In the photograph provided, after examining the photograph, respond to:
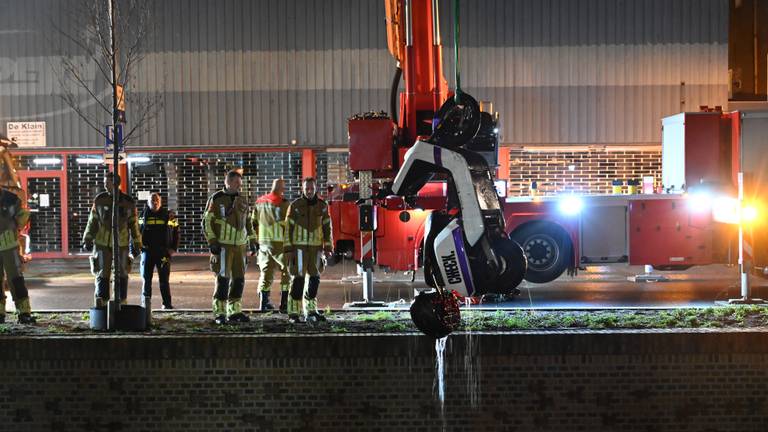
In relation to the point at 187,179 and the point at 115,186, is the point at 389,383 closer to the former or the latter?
the point at 115,186

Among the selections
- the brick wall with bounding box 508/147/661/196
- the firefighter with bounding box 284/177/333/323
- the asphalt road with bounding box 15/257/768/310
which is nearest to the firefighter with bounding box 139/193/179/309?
the asphalt road with bounding box 15/257/768/310

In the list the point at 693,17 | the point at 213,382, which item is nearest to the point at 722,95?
the point at 693,17

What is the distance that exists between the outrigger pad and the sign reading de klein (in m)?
19.2

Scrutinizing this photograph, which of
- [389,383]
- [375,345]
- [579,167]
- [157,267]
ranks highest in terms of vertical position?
[579,167]

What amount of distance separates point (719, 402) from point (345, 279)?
10663 millimetres

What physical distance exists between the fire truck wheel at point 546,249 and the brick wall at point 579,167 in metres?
8.45

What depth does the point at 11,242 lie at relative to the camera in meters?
10.3

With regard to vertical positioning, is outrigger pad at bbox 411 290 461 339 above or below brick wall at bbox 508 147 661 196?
below

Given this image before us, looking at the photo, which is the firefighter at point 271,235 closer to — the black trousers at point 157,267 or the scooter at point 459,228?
the black trousers at point 157,267

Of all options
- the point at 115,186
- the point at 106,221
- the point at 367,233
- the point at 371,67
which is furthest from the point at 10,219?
the point at 371,67

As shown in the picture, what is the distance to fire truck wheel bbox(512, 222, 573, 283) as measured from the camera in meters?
14.7

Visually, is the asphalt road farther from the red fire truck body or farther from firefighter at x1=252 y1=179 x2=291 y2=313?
firefighter at x1=252 y1=179 x2=291 y2=313

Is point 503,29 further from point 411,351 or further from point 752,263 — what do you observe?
point 411,351

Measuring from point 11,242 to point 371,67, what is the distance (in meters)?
13.7
